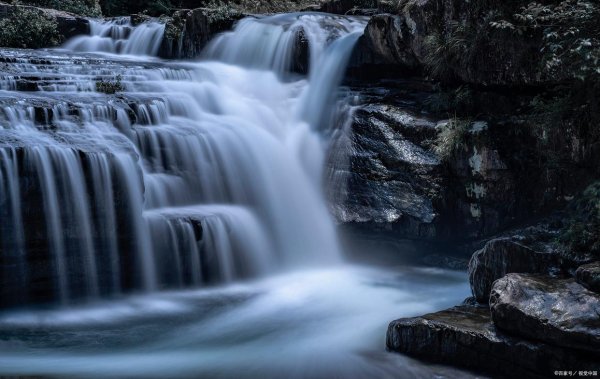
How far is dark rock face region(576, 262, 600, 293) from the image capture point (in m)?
4.73

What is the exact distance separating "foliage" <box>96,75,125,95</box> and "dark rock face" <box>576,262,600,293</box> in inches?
311

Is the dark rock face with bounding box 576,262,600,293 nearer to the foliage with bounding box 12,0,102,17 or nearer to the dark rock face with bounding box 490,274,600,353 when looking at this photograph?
the dark rock face with bounding box 490,274,600,353

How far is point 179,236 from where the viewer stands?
7.76 meters

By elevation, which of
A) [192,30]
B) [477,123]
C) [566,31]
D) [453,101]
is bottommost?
[477,123]

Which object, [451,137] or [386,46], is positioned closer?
[451,137]

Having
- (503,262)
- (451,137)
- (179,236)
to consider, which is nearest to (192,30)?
(179,236)

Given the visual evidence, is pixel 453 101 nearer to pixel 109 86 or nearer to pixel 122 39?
pixel 109 86

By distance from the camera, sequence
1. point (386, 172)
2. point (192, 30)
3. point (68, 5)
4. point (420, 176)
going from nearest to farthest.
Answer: point (420, 176) < point (386, 172) < point (192, 30) < point (68, 5)

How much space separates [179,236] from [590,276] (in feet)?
16.6

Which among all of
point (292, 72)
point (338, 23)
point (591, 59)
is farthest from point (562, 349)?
point (338, 23)

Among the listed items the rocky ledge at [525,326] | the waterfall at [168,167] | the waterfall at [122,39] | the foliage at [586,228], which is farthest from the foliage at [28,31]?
the foliage at [586,228]

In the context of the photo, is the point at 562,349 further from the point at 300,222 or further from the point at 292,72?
the point at 292,72

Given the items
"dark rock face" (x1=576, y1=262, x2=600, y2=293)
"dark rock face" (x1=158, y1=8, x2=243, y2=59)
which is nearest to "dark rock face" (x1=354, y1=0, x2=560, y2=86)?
"dark rock face" (x1=576, y1=262, x2=600, y2=293)

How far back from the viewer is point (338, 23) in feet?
40.5
